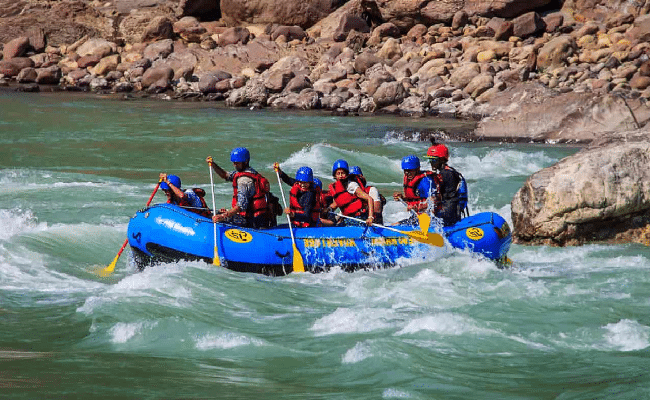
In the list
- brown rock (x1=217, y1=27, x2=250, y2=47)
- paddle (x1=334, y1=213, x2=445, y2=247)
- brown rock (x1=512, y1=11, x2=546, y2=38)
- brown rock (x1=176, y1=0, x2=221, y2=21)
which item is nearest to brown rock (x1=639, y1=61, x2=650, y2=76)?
brown rock (x1=512, y1=11, x2=546, y2=38)

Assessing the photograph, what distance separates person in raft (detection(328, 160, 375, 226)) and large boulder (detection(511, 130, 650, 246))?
2256 mm

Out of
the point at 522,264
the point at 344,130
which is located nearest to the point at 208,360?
the point at 522,264

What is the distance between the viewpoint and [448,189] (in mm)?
9906

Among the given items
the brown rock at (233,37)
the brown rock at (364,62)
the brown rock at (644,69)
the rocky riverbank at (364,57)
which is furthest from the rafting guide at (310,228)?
the brown rock at (233,37)

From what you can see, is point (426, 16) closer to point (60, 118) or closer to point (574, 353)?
point (60, 118)

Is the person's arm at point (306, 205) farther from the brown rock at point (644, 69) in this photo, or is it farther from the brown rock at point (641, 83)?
the brown rock at point (644, 69)

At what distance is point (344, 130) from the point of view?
74.1 ft

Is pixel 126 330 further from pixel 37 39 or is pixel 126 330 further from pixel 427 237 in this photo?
pixel 37 39

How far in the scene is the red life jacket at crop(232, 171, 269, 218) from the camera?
9.45 metres

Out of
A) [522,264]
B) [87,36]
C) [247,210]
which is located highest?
[87,36]

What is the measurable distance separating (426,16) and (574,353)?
27930 mm

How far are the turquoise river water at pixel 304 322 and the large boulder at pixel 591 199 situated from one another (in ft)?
0.87

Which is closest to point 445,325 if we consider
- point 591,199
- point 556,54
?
point 591,199

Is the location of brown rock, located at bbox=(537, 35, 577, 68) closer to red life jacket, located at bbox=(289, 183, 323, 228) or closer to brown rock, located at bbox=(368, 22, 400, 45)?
brown rock, located at bbox=(368, 22, 400, 45)
